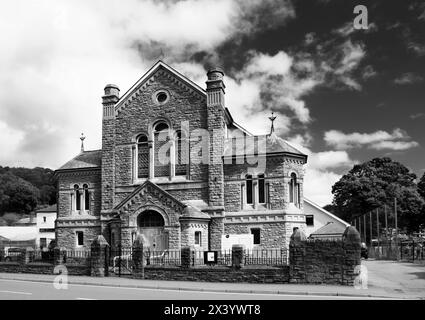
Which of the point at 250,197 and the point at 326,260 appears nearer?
the point at 326,260

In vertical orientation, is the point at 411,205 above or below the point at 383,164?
below

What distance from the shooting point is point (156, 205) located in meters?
32.1

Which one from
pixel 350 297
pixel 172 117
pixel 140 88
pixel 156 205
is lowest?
pixel 350 297

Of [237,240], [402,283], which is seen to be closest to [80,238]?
[237,240]

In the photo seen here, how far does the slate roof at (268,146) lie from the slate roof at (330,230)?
9.12 meters

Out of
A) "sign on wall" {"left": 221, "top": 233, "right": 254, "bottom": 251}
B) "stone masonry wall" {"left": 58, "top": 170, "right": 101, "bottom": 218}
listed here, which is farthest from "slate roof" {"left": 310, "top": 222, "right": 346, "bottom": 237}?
"stone masonry wall" {"left": 58, "top": 170, "right": 101, "bottom": 218}

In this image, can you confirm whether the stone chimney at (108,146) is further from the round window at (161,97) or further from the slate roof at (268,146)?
the slate roof at (268,146)

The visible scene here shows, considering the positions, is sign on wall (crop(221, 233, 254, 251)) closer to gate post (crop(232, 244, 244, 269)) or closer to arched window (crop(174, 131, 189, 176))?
arched window (crop(174, 131, 189, 176))

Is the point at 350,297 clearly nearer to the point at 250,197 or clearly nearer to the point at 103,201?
the point at 250,197

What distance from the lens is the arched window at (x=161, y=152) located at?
3453 cm

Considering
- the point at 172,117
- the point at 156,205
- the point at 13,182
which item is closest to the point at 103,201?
the point at 156,205

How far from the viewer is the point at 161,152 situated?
3462 centimetres

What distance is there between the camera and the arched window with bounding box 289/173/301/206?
32656 millimetres
